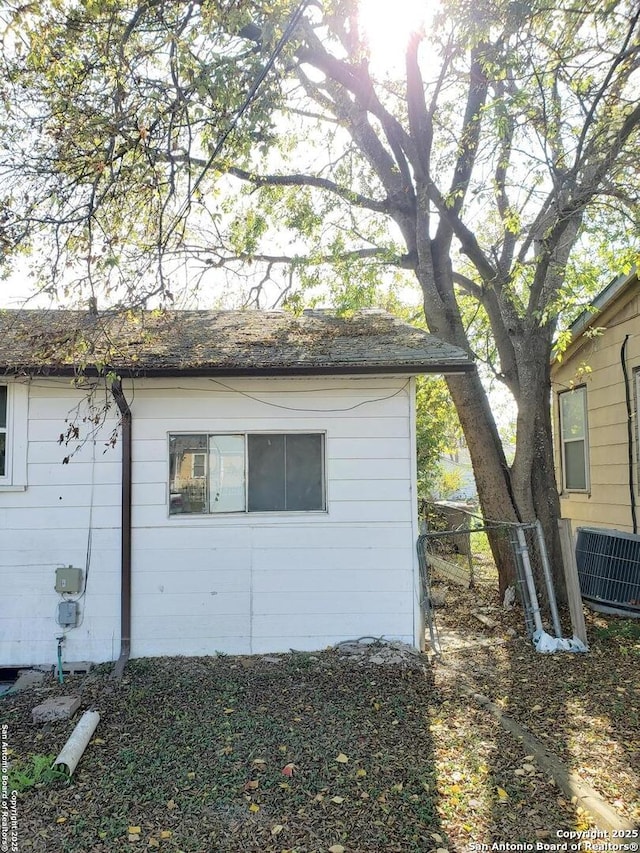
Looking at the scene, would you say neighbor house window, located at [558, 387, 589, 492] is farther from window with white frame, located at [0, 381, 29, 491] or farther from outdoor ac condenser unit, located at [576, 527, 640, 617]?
window with white frame, located at [0, 381, 29, 491]

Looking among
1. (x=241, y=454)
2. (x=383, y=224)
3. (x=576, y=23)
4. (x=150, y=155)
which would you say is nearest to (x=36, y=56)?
(x=150, y=155)

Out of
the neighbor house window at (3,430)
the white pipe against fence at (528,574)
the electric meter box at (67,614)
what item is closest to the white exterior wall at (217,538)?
the electric meter box at (67,614)

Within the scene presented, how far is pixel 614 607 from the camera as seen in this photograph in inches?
293

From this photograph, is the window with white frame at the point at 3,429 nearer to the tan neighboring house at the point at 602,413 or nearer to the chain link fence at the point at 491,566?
the chain link fence at the point at 491,566

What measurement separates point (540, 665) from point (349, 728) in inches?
90.8

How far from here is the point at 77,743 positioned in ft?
13.2

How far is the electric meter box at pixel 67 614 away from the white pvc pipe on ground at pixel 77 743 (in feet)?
5.21

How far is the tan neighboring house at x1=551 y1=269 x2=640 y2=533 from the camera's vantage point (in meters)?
7.71

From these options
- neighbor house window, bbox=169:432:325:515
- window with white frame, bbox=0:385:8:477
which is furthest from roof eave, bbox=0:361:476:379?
neighbor house window, bbox=169:432:325:515

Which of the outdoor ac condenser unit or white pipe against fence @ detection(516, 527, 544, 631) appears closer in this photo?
white pipe against fence @ detection(516, 527, 544, 631)

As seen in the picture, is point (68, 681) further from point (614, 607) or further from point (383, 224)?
point (383, 224)

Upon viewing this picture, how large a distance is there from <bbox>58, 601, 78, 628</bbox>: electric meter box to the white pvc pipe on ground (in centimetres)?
159

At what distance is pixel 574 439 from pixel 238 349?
6.07 m

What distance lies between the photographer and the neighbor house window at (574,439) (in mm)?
9211
